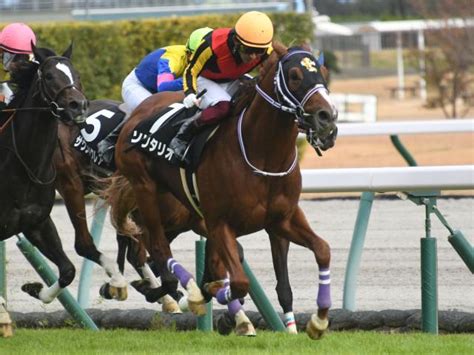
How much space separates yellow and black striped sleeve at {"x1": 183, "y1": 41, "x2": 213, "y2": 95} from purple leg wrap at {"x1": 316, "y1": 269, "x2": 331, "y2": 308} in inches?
54.8

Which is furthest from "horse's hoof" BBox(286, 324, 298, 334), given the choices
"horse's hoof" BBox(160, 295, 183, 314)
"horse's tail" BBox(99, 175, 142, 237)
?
"horse's tail" BBox(99, 175, 142, 237)

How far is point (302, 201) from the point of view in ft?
46.5

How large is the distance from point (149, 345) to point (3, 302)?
1.08 m

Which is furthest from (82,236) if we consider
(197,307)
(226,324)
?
(226,324)

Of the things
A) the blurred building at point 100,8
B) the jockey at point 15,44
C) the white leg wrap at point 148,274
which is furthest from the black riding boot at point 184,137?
the blurred building at point 100,8

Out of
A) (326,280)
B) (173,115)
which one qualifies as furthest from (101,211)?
(326,280)

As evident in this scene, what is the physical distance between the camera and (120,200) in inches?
328

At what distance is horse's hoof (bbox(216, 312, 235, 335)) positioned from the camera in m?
6.79

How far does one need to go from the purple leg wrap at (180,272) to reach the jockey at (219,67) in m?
0.66

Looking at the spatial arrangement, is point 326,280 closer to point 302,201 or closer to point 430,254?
point 430,254

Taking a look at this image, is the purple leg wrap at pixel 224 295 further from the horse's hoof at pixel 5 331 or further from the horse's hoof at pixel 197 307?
the horse's hoof at pixel 5 331

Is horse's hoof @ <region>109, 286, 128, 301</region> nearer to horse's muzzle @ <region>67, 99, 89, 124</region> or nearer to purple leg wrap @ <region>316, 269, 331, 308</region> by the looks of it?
horse's muzzle @ <region>67, 99, 89, 124</region>

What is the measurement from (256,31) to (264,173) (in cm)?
76

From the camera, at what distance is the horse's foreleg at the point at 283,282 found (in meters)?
7.18
